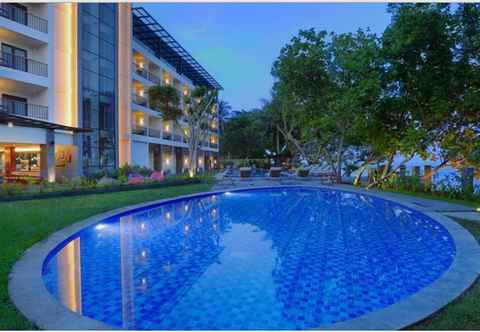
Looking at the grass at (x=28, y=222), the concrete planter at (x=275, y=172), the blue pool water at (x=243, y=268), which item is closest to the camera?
the grass at (x=28, y=222)

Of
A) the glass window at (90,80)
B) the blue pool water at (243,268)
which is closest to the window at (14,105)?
the glass window at (90,80)

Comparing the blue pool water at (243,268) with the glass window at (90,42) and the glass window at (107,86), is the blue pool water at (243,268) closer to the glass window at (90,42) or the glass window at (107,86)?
the glass window at (107,86)

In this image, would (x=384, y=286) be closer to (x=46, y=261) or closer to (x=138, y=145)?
(x=46, y=261)

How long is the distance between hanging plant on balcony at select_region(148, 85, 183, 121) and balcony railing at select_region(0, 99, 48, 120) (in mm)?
6430

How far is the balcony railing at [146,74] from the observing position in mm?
26266

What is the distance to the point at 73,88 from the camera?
1853 centimetres

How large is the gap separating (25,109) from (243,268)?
1757 centimetres

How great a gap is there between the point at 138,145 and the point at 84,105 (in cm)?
668

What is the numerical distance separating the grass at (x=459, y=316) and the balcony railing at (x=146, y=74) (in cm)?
2714

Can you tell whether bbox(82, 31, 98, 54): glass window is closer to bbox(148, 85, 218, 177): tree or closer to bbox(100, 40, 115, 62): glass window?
bbox(100, 40, 115, 62): glass window

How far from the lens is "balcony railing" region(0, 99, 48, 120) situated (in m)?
16.1

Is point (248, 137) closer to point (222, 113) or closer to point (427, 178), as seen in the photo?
point (222, 113)

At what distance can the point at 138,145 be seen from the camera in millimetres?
25531

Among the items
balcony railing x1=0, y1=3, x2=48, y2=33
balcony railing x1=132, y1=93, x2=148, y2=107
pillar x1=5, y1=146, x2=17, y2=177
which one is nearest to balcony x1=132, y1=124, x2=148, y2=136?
balcony railing x1=132, y1=93, x2=148, y2=107
